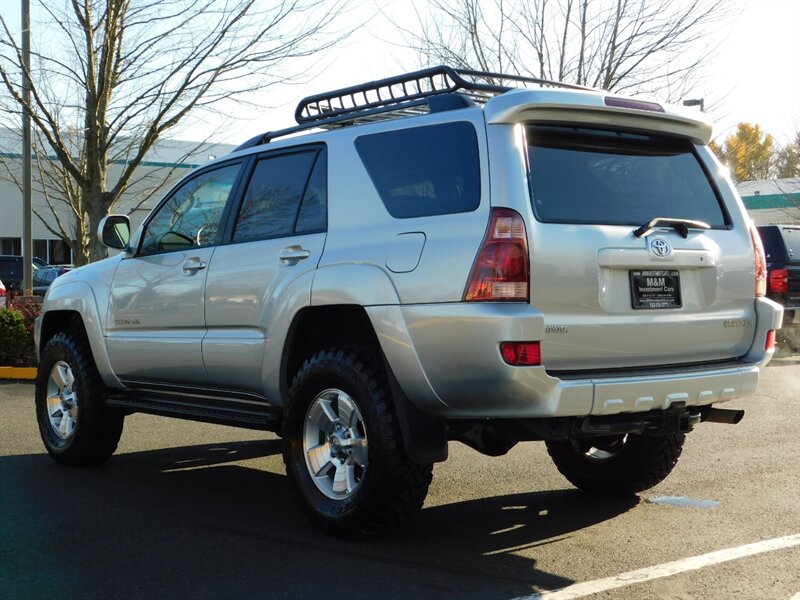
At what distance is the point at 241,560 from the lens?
481cm

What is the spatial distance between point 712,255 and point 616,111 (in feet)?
2.84

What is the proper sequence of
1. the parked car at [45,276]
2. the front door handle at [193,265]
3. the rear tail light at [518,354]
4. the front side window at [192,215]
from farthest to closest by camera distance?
the parked car at [45,276], the front side window at [192,215], the front door handle at [193,265], the rear tail light at [518,354]

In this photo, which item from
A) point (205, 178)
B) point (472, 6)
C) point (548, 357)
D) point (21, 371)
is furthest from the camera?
point (472, 6)

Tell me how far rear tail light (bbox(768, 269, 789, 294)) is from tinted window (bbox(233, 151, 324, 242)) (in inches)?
422

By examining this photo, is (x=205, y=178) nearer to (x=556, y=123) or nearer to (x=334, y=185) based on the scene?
(x=334, y=185)

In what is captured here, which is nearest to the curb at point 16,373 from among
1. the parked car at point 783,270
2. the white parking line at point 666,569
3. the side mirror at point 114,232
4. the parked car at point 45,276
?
the side mirror at point 114,232

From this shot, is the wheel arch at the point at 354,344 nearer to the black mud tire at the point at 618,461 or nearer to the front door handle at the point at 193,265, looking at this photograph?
the front door handle at the point at 193,265

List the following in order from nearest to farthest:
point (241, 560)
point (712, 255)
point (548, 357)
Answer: point (548, 357) → point (241, 560) → point (712, 255)

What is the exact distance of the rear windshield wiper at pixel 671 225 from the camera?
16.0ft

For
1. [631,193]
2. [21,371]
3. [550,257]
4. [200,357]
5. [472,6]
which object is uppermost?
[472,6]

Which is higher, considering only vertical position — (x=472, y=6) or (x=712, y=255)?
(x=472, y=6)

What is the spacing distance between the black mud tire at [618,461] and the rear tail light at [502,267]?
166 centimetres

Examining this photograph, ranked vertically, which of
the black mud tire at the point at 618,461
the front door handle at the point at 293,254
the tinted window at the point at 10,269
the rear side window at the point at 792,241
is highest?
the rear side window at the point at 792,241

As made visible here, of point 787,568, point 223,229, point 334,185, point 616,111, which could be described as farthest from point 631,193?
point 223,229
